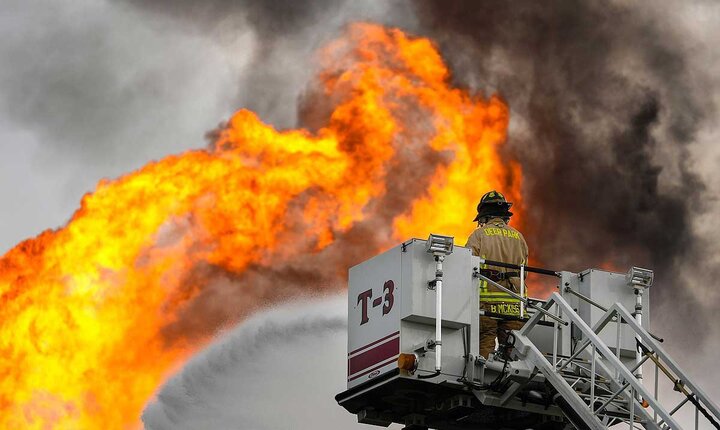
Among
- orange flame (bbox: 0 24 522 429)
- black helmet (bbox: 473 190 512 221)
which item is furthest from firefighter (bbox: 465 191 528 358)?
orange flame (bbox: 0 24 522 429)

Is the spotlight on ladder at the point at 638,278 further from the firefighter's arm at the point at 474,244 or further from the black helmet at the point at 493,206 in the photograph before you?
the firefighter's arm at the point at 474,244

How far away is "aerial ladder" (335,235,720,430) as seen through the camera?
30.1m

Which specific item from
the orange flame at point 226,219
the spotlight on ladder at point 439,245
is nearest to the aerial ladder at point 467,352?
the spotlight on ladder at point 439,245

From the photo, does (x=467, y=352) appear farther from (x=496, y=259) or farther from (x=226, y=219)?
(x=226, y=219)

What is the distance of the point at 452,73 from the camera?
Result: 4903cm

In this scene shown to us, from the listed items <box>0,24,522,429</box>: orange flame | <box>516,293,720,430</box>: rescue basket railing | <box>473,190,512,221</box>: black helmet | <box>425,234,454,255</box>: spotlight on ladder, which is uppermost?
<box>0,24,522,429</box>: orange flame

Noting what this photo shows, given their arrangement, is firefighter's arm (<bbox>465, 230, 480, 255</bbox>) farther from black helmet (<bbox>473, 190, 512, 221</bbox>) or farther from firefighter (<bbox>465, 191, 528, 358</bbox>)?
black helmet (<bbox>473, 190, 512, 221</bbox>)

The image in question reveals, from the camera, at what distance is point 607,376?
29328mm

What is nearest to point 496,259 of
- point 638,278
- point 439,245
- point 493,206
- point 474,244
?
point 474,244

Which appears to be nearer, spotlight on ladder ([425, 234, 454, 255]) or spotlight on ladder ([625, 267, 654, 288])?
spotlight on ladder ([425, 234, 454, 255])

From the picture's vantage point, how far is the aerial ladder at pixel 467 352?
30.1 m

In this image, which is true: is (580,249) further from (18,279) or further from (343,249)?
(18,279)

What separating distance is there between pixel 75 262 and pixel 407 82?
9.41 m

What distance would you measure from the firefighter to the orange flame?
12.6m
